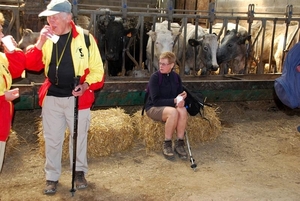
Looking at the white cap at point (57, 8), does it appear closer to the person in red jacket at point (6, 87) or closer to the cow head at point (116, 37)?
the person in red jacket at point (6, 87)

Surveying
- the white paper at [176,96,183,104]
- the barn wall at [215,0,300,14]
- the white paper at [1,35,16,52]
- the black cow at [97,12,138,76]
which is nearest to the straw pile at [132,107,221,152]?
the white paper at [176,96,183,104]

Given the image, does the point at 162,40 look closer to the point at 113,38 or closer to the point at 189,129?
the point at 113,38

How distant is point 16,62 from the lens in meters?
3.26

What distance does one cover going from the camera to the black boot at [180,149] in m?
4.85

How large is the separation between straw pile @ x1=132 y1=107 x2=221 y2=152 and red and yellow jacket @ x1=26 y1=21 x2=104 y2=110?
5.37ft

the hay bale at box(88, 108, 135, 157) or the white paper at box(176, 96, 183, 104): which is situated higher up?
the white paper at box(176, 96, 183, 104)

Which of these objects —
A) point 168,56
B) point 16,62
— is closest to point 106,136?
point 168,56

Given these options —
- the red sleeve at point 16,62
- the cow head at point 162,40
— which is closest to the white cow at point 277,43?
the cow head at point 162,40

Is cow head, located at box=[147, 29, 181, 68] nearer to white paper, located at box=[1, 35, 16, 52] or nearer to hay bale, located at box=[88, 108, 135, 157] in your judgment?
hay bale, located at box=[88, 108, 135, 157]

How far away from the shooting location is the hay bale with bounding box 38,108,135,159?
4793mm

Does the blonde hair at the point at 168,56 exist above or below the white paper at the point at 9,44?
below

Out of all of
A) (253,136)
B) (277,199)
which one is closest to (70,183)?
(277,199)

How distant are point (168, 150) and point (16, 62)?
2.37 meters

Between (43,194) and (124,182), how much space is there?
2.89 feet
